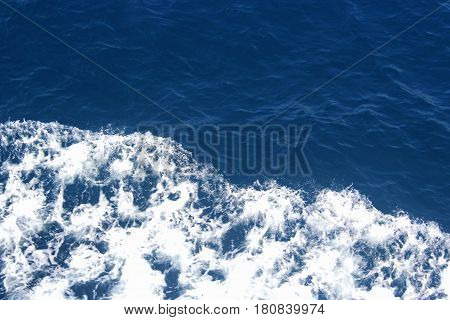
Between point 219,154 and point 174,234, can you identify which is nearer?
point 174,234

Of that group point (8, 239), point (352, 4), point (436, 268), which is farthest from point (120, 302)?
point (352, 4)

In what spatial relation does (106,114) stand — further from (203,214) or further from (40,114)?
(203,214)

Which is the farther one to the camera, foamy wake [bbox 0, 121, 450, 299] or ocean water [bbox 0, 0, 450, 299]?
ocean water [bbox 0, 0, 450, 299]

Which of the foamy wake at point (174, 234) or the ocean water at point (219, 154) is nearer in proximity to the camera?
the foamy wake at point (174, 234)

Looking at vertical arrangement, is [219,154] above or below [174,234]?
above
